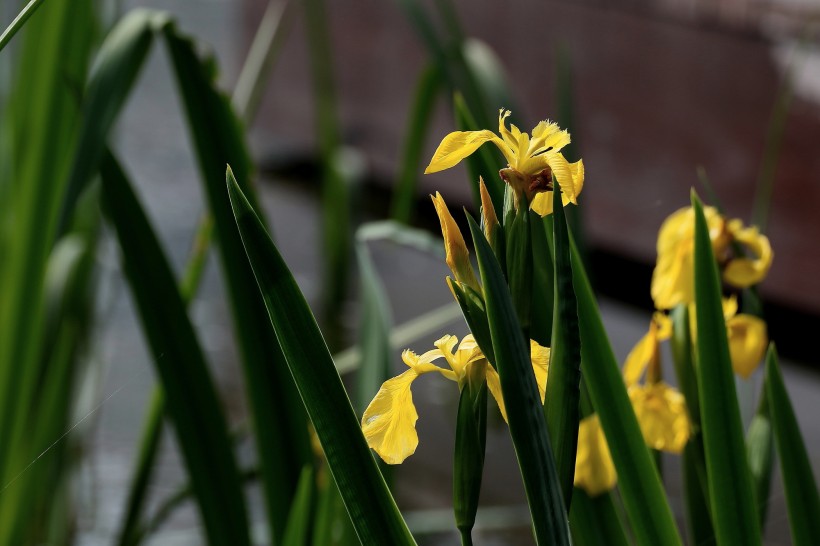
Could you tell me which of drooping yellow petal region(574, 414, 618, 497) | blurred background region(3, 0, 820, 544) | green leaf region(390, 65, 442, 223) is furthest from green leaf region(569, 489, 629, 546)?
blurred background region(3, 0, 820, 544)

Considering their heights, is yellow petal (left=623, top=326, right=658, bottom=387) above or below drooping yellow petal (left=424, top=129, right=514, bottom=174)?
below

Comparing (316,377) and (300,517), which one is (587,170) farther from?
(316,377)

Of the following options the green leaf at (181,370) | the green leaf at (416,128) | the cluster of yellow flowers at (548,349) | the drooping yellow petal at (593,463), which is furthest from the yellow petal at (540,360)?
the green leaf at (416,128)

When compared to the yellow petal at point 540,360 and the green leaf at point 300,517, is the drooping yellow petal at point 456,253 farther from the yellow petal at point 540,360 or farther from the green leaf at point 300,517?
the green leaf at point 300,517

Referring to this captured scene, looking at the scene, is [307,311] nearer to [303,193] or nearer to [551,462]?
[551,462]

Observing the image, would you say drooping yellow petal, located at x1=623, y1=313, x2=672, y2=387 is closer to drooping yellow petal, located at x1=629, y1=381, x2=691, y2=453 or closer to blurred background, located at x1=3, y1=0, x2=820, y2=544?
drooping yellow petal, located at x1=629, y1=381, x2=691, y2=453
